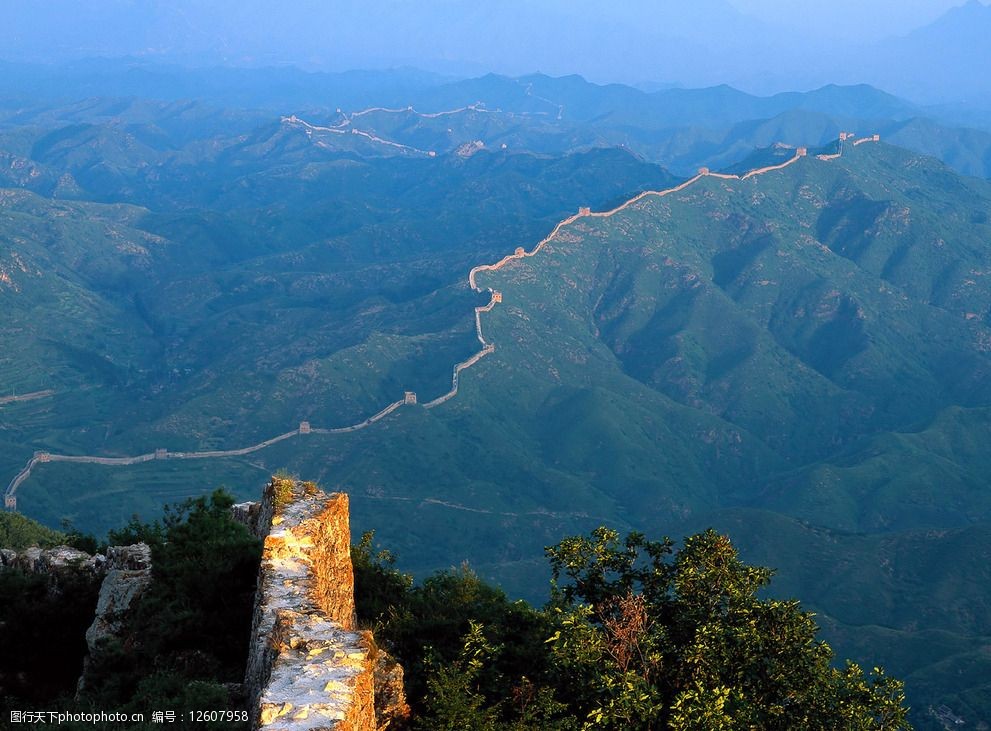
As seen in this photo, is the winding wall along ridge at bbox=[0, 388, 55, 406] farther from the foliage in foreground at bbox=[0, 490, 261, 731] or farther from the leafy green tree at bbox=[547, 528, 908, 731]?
the leafy green tree at bbox=[547, 528, 908, 731]

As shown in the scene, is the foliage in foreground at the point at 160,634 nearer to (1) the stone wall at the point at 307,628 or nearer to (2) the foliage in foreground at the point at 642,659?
(1) the stone wall at the point at 307,628

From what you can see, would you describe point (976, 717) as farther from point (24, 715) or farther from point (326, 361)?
point (326, 361)

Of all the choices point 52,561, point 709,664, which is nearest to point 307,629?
point 709,664

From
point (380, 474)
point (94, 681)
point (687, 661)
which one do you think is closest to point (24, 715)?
point (94, 681)

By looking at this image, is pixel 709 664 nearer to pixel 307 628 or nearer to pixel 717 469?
pixel 307 628

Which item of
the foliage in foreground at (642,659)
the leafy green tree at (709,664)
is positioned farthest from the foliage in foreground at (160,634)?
the leafy green tree at (709,664)
